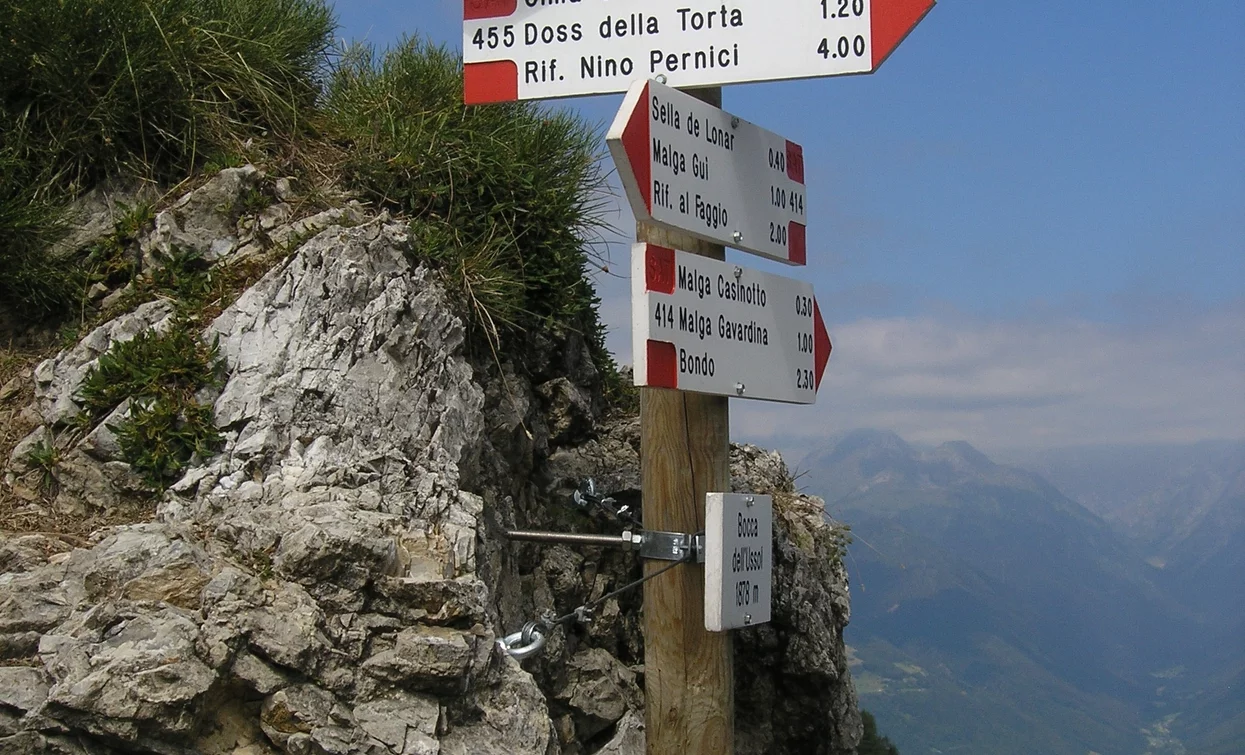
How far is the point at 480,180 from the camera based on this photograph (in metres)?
6.23

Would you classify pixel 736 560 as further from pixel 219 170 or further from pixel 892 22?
pixel 219 170

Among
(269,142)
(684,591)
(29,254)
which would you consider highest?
(269,142)

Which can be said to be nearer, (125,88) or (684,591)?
(684,591)

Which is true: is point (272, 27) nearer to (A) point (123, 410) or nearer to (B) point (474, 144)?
(B) point (474, 144)

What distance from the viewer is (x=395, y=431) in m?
4.94

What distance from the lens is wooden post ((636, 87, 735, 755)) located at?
3.99 meters

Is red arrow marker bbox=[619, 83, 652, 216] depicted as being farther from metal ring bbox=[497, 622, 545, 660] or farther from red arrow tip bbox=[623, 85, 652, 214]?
metal ring bbox=[497, 622, 545, 660]

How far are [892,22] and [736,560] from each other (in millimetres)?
1946

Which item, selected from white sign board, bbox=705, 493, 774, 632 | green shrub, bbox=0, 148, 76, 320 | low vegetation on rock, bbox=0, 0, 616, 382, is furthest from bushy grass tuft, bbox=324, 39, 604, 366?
white sign board, bbox=705, 493, 774, 632

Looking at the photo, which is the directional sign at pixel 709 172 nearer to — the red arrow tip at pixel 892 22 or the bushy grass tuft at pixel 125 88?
the red arrow tip at pixel 892 22

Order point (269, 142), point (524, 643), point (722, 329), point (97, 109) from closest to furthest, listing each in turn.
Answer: point (722, 329) < point (524, 643) < point (97, 109) < point (269, 142)

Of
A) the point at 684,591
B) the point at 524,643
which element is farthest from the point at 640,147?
the point at 524,643

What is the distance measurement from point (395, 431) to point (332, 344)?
486 mm

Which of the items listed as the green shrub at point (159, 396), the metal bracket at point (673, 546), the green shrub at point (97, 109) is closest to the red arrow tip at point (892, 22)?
the metal bracket at point (673, 546)
